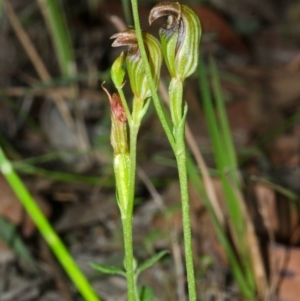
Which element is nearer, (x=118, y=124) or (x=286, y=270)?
(x=118, y=124)

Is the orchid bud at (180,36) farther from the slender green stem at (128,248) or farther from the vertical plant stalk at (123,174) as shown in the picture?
the slender green stem at (128,248)

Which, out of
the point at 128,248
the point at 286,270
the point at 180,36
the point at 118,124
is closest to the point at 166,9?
the point at 180,36

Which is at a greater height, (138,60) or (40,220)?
(138,60)

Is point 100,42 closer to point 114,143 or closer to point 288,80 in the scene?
point 288,80

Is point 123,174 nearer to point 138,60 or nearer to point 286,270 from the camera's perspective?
point 138,60

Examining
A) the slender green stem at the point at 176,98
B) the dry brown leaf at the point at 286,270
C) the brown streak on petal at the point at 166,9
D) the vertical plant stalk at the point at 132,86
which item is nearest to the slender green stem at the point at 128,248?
the vertical plant stalk at the point at 132,86

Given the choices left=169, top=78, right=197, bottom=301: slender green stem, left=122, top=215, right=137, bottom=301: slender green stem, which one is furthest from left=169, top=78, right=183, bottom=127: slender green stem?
left=122, top=215, right=137, bottom=301: slender green stem

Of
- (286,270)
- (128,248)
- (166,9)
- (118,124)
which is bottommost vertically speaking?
(286,270)

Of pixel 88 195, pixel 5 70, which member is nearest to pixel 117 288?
pixel 88 195
